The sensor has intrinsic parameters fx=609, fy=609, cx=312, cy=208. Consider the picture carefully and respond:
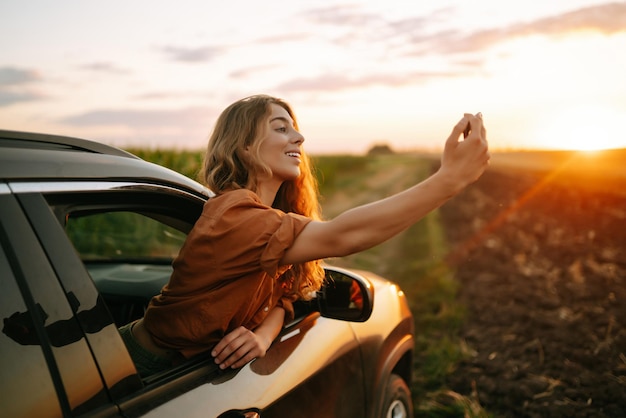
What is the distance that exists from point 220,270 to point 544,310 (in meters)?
5.46

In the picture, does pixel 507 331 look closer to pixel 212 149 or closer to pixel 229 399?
pixel 212 149

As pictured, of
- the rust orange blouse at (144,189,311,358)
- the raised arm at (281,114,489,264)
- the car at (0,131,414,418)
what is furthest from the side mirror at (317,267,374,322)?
the raised arm at (281,114,489,264)

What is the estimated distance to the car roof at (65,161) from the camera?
1.47 metres

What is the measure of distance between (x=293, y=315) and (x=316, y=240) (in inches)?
25.4

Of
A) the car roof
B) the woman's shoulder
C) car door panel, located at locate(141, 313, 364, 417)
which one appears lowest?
car door panel, located at locate(141, 313, 364, 417)

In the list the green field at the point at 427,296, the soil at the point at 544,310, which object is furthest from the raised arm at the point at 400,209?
the soil at the point at 544,310

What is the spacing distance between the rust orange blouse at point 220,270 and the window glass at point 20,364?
26.6 inches

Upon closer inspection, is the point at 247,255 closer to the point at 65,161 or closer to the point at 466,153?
the point at 65,161

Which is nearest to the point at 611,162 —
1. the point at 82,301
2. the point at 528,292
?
the point at 528,292

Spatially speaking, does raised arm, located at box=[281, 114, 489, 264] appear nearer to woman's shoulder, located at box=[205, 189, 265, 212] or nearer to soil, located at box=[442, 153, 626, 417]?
woman's shoulder, located at box=[205, 189, 265, 212]

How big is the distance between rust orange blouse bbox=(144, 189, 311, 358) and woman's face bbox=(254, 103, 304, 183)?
0.46m

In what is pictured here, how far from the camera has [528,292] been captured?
7.22 meters

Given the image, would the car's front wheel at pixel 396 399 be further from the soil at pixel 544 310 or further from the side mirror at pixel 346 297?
the soil at pixel 544 310

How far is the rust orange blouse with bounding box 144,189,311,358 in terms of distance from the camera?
1.98m
